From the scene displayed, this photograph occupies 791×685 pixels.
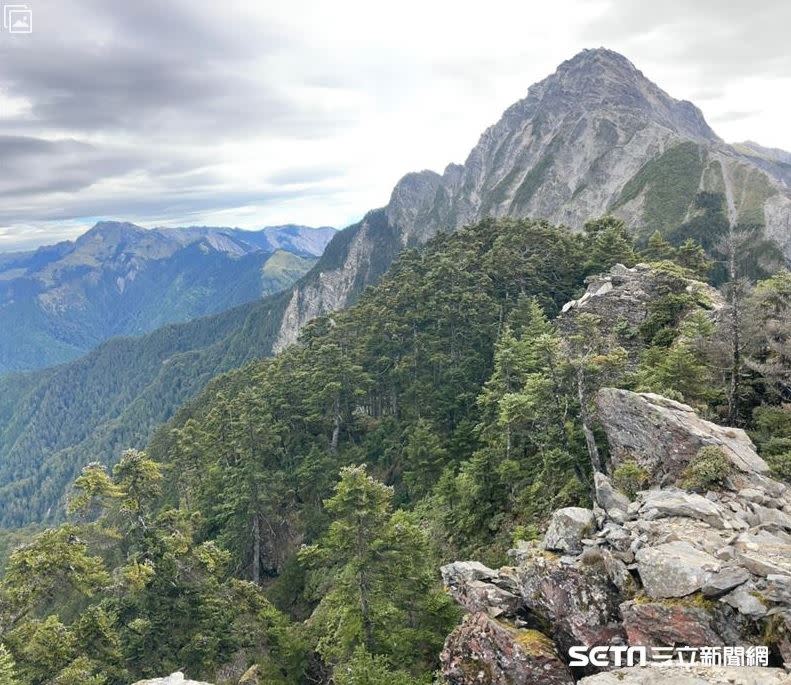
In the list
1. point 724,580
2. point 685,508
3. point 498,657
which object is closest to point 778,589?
point 724,580

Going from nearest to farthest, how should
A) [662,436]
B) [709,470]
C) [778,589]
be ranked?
[778,589], [709,470], [662,436]

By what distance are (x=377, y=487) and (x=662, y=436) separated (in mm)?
13193

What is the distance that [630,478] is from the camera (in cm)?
2242

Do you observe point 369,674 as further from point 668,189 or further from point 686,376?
point 668,189

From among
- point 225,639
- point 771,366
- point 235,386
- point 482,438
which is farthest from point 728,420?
point 235,386

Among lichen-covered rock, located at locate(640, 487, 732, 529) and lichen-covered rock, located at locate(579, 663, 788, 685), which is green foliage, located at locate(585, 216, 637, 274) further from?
lichen-covered rock, located at locate(579, 663, 788, 685)

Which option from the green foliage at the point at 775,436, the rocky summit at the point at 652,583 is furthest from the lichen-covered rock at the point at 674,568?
the green foliage at the point at 775,436

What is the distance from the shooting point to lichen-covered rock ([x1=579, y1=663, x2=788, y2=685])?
11.9m

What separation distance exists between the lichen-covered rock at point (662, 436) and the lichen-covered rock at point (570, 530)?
4.78 meters

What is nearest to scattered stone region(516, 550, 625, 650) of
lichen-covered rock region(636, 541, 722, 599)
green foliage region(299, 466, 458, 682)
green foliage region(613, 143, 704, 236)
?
lichen-covered rock region(636, 541, 722, 599)

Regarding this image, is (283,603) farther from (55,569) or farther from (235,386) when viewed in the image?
(235,386)

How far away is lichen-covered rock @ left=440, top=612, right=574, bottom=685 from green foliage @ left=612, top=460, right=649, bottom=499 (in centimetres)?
833

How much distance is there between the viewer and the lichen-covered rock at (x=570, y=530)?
719 inches

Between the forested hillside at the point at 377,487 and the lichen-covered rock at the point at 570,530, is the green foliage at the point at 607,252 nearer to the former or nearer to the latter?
the forested hillside at the point at 377,487
